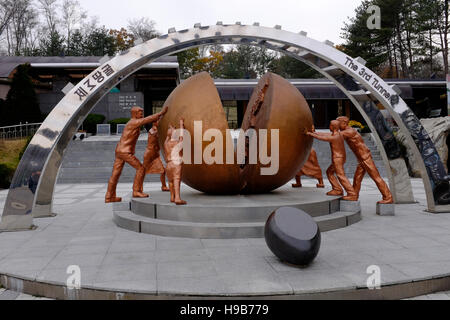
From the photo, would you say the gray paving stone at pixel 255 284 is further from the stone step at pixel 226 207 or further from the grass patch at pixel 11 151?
the grass patch at pixel 11 151

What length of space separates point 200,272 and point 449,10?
36319 millimetres

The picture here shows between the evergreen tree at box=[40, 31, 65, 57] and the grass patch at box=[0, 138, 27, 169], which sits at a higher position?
the evergreen tree at box=[40, 31, 65, 57]

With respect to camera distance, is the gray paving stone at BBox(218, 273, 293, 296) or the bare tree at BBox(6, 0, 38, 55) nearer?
the gray paving stone at BBox(218, 273, 293, 296)

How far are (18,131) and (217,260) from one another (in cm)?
2165

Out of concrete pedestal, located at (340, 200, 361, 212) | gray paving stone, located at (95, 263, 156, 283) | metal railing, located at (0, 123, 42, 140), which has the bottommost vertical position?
gray paving stone, located at (95, 263, 156, 283)

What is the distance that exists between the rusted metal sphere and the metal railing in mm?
17159

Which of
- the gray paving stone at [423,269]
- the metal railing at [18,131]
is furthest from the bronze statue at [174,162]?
the metal railing at [18,131]

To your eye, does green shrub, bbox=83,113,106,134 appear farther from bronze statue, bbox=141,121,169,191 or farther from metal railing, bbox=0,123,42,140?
bronze statue, bbox=141,121,169,191

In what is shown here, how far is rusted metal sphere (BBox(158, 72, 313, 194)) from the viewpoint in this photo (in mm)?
7413

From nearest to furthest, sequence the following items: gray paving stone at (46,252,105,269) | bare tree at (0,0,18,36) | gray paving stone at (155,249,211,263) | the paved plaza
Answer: the paved plaza < gray paving stone at (46,252,105,269) < gray paving stone at (155,249,211,263) < bare tree at (0,0,18,36)

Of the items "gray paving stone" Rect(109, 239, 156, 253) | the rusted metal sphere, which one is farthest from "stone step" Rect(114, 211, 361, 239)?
the rusted metal sphere

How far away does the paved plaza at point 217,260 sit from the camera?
171 inches
